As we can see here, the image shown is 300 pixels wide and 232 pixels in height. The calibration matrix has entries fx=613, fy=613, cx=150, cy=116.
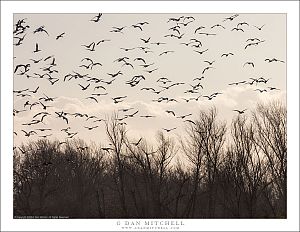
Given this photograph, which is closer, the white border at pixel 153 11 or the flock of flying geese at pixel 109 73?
the white border at pixel 153 11

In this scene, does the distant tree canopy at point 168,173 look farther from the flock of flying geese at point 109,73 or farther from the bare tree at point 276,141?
the flock of flying geese at point 109,73

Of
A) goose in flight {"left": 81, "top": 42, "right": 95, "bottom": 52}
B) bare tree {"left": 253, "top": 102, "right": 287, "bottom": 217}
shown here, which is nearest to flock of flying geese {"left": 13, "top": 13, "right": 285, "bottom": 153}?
goose in flight {"left": 81, "top": 42, "right": 95, "bottom": 52}

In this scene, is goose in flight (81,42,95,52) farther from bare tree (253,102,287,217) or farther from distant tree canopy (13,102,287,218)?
bare tree (253,102,287,217)

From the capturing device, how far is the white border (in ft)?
16.1

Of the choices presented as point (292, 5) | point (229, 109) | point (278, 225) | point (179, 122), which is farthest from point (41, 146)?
point (292, 5)

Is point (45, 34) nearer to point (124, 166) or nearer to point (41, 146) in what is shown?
point (41, 146)

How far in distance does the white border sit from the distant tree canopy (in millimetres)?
63

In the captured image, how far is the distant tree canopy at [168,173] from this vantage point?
4953 mm

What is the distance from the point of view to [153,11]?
5.01 m

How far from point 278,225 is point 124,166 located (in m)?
1.33

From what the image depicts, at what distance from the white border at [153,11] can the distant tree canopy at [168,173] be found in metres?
0.06

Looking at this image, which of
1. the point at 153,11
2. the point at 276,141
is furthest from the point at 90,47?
the point at 276,141

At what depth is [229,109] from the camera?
4984mm

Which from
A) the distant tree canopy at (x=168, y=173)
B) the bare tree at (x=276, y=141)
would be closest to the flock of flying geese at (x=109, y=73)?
the distant tree canopy at (x=168, y=173)
